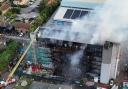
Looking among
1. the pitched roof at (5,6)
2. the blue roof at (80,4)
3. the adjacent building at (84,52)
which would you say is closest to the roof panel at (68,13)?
the blue roof at (80,4)

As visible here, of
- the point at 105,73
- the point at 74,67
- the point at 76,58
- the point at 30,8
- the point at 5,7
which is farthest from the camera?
the point at 30,8

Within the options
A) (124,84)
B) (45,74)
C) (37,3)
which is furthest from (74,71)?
(37,3)

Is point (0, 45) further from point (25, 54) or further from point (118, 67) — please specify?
point (118, 67)

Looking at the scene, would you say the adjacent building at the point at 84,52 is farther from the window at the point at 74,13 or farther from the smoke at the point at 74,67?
the window at the point at 74,13

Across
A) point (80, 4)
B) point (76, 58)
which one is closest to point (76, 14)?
point (80, 4)

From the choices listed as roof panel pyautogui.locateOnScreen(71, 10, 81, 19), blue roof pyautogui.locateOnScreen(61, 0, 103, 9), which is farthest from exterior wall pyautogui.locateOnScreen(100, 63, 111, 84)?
blue roof pyautogui.locateOnScreen(61, 0, 103, 9)

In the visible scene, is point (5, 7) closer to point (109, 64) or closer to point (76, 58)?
point (76, 58)

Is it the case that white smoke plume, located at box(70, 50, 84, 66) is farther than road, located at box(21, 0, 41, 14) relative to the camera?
No

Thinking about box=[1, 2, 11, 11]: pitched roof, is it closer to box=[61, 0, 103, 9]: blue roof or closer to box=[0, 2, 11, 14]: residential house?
box=[0, 2, 11, 14]: residential house

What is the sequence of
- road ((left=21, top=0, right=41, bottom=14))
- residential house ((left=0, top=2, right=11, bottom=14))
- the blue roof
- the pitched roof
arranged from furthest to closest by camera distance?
road ((left=21, top=0, right=41, bottom=14)), the pitched roof, residential house ((left=0, top=2, right=11, bottom=14)), the blue roof
